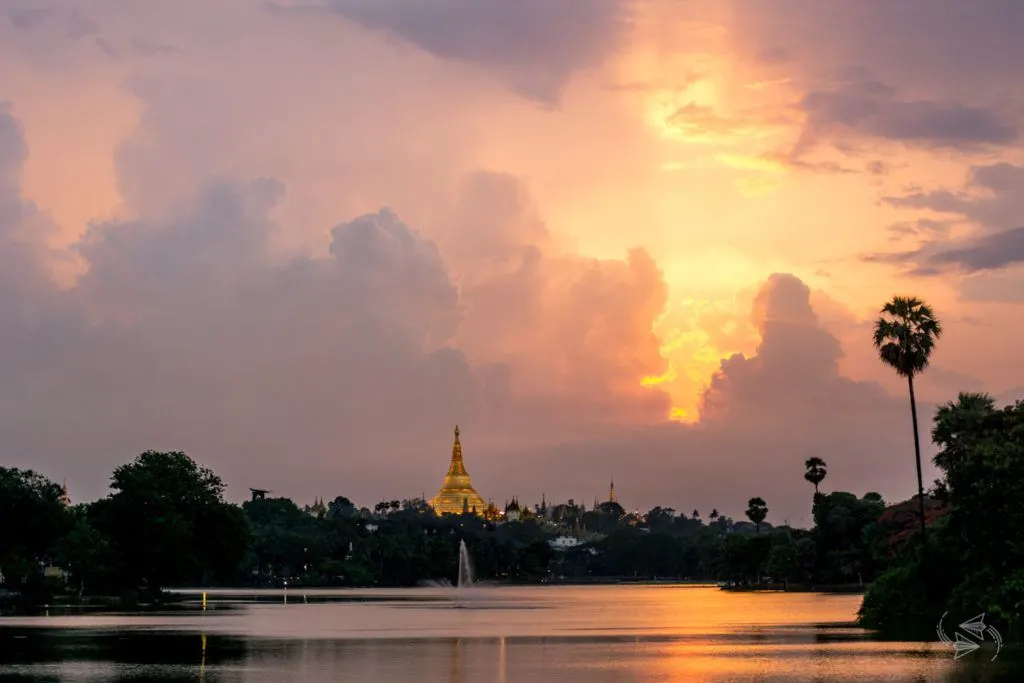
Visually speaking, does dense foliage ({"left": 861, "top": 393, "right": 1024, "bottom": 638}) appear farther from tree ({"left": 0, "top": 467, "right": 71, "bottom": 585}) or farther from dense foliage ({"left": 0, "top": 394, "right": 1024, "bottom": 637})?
tree ({"left": 0, "top": 467, "right": 71, "bottom": 585})

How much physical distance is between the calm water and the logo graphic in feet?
3.03

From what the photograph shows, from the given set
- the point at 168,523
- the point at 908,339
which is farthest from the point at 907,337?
the point at 168,523

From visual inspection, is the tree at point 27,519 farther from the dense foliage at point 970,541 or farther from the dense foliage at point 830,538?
the dense foliage at point 970,541

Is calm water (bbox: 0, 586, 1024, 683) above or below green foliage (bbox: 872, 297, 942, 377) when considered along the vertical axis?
below

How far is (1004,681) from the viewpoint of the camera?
153ft

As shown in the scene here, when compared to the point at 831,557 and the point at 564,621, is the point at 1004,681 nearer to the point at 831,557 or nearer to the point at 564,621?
the point at 564,621

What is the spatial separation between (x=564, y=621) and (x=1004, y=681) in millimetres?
55940

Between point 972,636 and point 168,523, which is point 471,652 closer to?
point 972,636

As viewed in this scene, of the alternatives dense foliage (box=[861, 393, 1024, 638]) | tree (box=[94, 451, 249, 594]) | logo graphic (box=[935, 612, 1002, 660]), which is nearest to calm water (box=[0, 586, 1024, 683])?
logo graphic (box=[935, 612, 1002, 660])

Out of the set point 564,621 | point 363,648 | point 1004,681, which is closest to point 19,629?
point 363,648

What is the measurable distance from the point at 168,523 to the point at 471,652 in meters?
73.8

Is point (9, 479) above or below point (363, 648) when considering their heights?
above

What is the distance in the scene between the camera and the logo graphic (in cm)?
6056

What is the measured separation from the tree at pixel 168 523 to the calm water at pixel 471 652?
31634 millimetres
